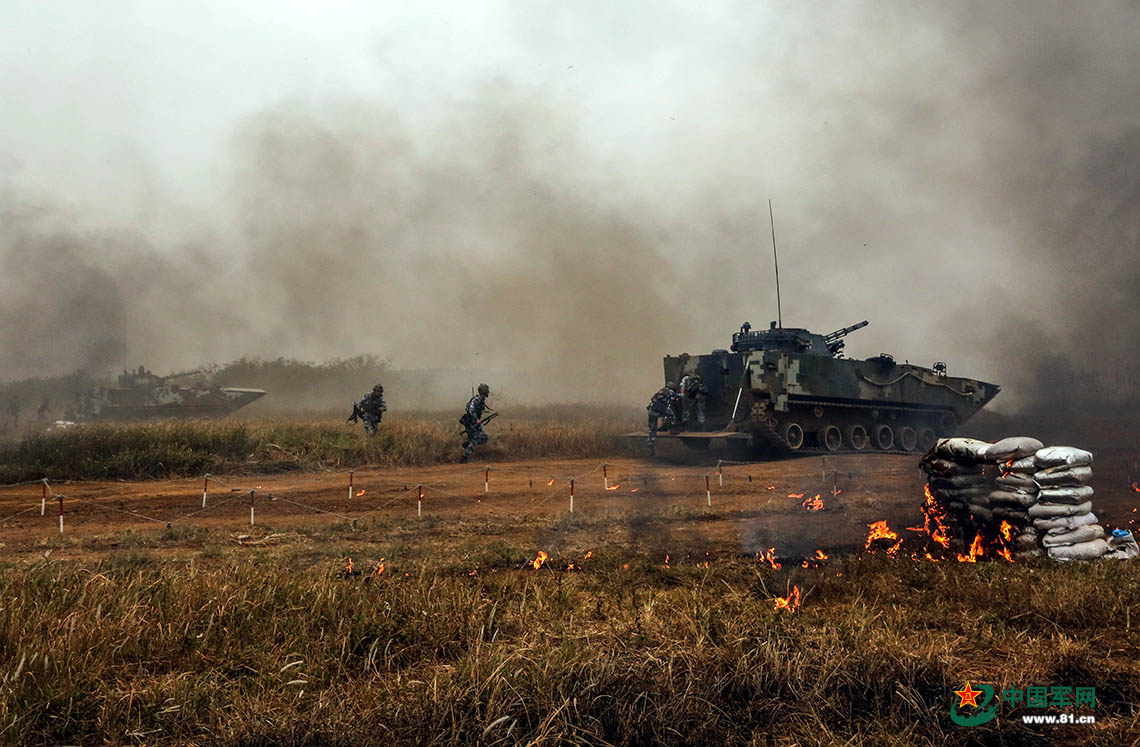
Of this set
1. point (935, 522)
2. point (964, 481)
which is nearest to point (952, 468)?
point (964, 481)

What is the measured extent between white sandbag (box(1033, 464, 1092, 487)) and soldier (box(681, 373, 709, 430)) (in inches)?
495

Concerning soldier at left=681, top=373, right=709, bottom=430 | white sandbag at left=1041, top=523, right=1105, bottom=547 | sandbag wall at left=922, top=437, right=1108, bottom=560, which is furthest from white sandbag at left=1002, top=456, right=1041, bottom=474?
soldier at left=681, top=373, right=709, bottom=430

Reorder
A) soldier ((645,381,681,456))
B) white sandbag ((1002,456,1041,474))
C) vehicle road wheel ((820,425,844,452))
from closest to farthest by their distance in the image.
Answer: white sandbag ((1002,456,1041,474)) → soldier ((645,381,681,456)) → vehicle road wheel ((820,425,844,452))

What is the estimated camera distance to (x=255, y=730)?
147 inches

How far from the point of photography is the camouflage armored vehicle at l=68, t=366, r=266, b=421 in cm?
2756

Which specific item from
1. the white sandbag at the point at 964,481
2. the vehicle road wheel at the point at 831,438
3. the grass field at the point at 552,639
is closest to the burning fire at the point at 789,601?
the grass field at the point at 552,639

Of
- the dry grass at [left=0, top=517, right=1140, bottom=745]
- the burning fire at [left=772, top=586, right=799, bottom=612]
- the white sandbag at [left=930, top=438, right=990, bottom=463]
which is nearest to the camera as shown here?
the dry grass at [left=0, top=517, right=1140, bottom=745]

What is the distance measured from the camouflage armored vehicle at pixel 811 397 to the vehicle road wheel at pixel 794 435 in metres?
0.02

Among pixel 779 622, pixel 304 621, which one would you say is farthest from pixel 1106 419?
pixel 304 621

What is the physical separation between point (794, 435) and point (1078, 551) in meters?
12.7

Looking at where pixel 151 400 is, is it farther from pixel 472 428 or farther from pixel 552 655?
pixel 552 655

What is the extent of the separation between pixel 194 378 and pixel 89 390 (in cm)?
340

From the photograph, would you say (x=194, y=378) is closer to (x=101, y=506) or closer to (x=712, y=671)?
(x=101, y=506)

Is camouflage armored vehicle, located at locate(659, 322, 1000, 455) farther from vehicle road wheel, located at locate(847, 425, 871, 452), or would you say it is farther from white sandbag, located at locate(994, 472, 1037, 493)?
white sandbag, located at locate(994, 472, 1037, 493)
